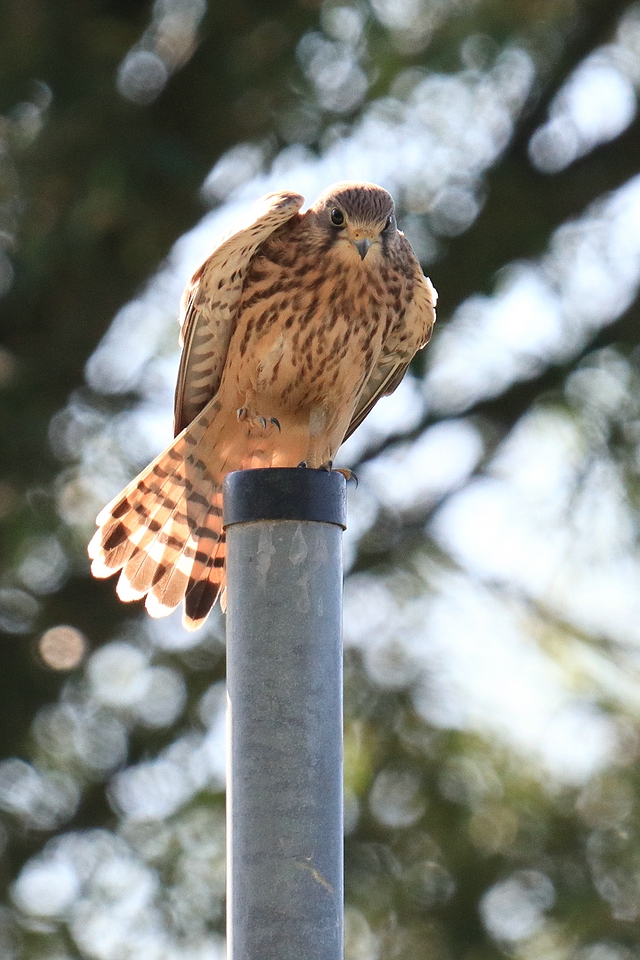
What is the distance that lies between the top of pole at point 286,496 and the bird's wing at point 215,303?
127 cm

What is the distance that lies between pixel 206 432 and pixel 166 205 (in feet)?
6.19

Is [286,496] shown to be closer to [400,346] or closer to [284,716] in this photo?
[284,716]

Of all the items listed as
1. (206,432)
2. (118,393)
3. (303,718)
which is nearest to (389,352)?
(206,432)

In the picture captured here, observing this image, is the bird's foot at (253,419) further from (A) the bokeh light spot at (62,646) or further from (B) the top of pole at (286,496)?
(A) the bokeh light spot at (62,646)

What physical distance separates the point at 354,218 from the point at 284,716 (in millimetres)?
1728

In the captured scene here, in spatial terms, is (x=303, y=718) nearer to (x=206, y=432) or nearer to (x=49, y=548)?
(x=206, y=432)

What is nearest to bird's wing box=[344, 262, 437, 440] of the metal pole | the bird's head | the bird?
the bird

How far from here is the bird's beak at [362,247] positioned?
3.84 metres

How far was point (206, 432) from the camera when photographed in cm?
398

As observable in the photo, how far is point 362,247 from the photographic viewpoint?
3.84 metres

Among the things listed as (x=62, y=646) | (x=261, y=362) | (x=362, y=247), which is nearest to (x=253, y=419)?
(x=261, y=362)

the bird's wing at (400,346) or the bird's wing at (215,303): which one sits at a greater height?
the bird's wing at (215,303)

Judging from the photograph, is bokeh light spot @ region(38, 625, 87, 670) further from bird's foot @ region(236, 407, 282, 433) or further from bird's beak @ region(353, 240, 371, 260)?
bird's beak @ region(353, 240, 371, 260)

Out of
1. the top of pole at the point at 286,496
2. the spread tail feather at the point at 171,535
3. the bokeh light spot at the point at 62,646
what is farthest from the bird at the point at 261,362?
the bokeh light spot at the point at 62,646
